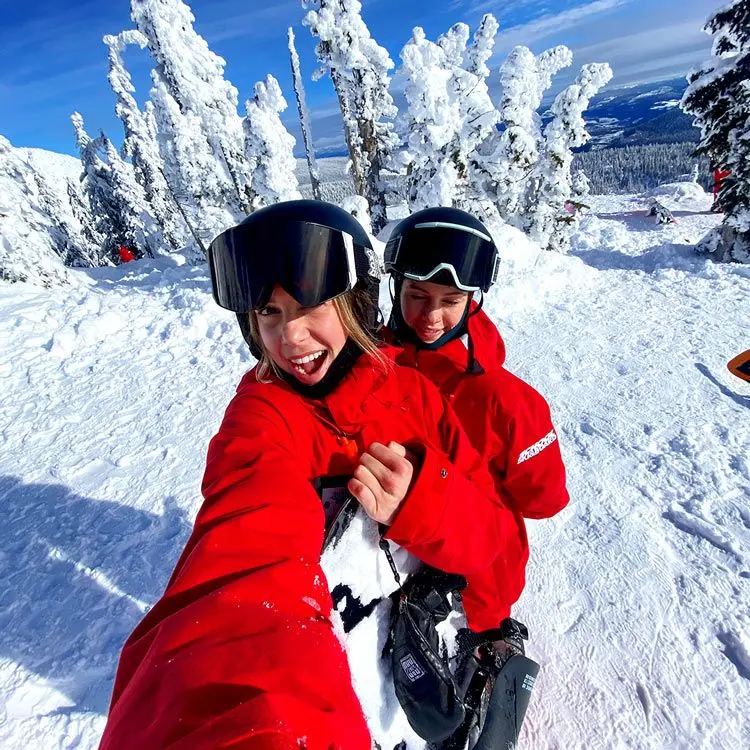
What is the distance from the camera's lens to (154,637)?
3.47 feet

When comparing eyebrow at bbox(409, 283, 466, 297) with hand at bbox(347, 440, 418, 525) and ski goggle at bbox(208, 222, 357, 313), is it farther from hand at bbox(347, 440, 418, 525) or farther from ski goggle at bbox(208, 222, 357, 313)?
hand at bbox(347, 440, 418, 525)

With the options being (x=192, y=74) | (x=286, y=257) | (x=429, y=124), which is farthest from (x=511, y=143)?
(x=286, y=257)

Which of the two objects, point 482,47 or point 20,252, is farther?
point 482,47

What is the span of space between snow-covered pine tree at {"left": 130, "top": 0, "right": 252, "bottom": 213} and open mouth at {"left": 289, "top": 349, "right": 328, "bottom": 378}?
73.4ft

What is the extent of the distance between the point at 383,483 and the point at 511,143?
20.2 m

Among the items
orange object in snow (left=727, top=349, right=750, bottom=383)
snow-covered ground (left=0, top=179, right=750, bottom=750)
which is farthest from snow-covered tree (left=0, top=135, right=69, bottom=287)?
orange object in snow (left=727, top=349, right=750, bottom=383)

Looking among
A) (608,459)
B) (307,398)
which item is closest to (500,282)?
(608,459)

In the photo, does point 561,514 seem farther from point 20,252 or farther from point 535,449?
point 20,252

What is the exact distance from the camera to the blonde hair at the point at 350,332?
187 centimetres

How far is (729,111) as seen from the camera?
1288 cm

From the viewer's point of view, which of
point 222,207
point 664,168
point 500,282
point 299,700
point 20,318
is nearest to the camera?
point 299,700

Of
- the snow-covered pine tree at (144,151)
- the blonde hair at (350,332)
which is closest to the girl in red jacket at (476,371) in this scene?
the blonde hair at (350,332)

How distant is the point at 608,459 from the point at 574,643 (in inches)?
93.6

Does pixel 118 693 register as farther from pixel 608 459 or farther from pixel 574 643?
pixel 608 459
